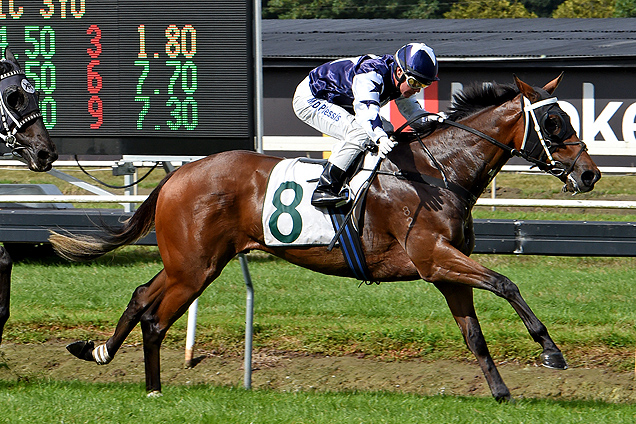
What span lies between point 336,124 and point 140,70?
1.90 metres

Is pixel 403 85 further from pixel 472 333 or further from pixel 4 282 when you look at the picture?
pixel 4 282

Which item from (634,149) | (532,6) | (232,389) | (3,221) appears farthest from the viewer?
(532,6)

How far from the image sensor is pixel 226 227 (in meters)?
5.14

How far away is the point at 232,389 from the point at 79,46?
9.43ft

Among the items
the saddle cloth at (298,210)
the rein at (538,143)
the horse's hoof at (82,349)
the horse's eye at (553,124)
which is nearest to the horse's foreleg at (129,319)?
the horse's hoof at (82,349)

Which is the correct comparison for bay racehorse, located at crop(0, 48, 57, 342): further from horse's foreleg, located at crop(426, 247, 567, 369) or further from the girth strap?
horse's foreleg, located at crop(426, 247, 567, 369)

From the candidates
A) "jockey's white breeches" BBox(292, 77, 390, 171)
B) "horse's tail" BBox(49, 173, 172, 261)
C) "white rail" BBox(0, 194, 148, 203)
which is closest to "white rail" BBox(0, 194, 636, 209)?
"white rail" BBox(0, 194, 148, 203)

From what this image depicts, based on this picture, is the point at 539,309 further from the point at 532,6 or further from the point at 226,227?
the point at 532,6

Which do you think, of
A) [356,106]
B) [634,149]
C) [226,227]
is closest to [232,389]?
[226,227]

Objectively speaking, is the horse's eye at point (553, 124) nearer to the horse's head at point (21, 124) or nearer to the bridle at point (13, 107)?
the horse's head at point (21, 124)

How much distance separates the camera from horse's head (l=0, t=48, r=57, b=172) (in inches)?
206

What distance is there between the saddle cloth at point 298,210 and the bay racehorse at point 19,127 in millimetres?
1437

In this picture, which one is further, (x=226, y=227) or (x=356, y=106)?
(x=226, y=227)

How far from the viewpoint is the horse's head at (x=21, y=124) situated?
5.23 m
